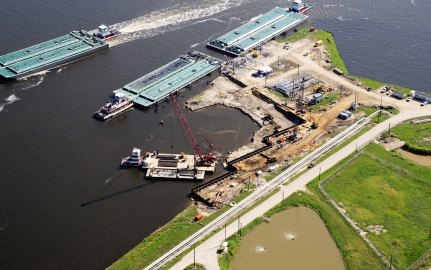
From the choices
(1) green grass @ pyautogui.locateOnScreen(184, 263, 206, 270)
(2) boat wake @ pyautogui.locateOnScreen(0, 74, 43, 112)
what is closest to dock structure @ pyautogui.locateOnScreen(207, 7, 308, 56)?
(2) boat wake @ pyautogui.locateOnScreen(0, 74, 43, 112)

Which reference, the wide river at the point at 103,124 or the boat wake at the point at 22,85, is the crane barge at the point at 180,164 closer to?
the wide river at the point at 103,124

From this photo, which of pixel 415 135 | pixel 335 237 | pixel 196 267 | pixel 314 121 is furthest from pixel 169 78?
pixel 196 267

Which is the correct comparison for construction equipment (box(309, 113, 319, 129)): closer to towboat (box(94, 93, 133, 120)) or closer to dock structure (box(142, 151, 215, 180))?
dock structure (box(142, 151, 215, 180))

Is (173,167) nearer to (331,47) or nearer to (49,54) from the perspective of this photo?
(49,54)

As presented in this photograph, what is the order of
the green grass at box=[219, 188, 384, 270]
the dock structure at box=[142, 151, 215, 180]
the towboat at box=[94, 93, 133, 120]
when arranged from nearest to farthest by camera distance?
the green grass at box=[219, 188, 384, 270]
the dock structure at box=[142, 151, 215, 180]
the towboat at box=[94, 93, 133, 120]

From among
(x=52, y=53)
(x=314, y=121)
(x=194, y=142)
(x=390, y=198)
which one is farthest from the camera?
(x=52, y=53)

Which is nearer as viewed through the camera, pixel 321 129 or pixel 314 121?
pixel 321 129
